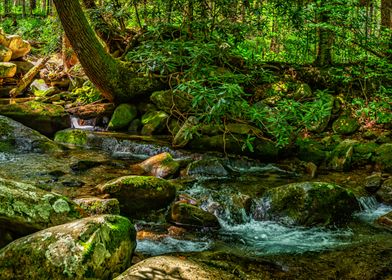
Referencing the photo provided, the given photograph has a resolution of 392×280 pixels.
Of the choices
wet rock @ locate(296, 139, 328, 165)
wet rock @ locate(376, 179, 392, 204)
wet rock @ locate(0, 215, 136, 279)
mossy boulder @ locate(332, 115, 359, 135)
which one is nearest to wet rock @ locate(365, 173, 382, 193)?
wet rock @ locate(376, 179, 392, 204)

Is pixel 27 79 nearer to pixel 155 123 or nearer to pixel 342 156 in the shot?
pixel 155 123

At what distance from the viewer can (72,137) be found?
9844 mm

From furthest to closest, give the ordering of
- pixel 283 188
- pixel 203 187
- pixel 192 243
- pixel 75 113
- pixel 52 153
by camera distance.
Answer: pixel 75 113, pixel 52 153, pixel 203 187, pixel 283 188, pixel 192 243

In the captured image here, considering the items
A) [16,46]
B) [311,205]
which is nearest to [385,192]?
Answer: [311,205]

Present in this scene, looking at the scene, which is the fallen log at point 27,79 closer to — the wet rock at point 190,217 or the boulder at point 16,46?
the boulder at point 16,46

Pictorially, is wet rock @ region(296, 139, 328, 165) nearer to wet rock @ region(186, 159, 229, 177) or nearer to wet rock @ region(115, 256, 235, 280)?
wet rock @ region(186, 159, 229, 177)

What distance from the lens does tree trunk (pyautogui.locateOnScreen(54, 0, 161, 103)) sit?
328 inches

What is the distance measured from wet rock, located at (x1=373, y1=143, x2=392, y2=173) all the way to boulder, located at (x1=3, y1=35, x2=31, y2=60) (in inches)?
614

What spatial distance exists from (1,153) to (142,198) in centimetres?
466

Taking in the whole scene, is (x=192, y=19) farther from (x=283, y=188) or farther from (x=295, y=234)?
(x=295, y=234)

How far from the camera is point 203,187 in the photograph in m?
6.86

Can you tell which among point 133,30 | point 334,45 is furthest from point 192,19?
point 133,30

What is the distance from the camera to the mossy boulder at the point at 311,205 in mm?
5750

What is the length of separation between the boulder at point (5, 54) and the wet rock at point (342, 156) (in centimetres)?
1418
